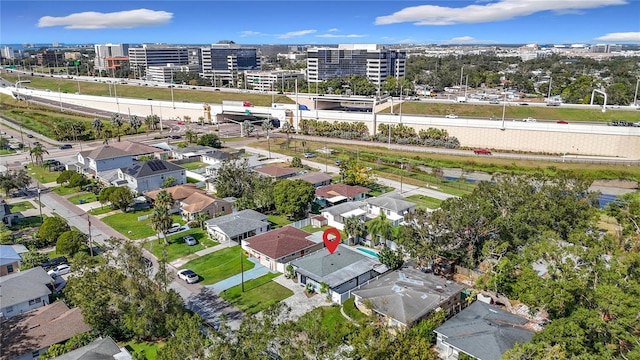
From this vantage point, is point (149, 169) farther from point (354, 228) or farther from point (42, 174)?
point (354, 228)

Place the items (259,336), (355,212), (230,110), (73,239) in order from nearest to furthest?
(259,336), (73,239), (355,212), (230,110)

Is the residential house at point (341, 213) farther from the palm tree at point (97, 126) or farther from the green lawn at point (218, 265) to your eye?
the palm tree at point (97, 126)

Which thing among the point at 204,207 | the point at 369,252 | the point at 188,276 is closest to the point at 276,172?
the point at 204,207

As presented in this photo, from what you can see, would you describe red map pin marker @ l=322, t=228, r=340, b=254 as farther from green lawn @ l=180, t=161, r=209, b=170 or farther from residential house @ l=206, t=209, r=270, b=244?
green lawn @ l=180, t=161, r=209, b=170

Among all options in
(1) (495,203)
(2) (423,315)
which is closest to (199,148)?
(1) (495,203)

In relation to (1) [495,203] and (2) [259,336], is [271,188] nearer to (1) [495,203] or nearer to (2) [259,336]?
(1) [495,203]

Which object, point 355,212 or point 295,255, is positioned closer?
point 295,255

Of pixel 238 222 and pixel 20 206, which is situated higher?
pixel 238 222
